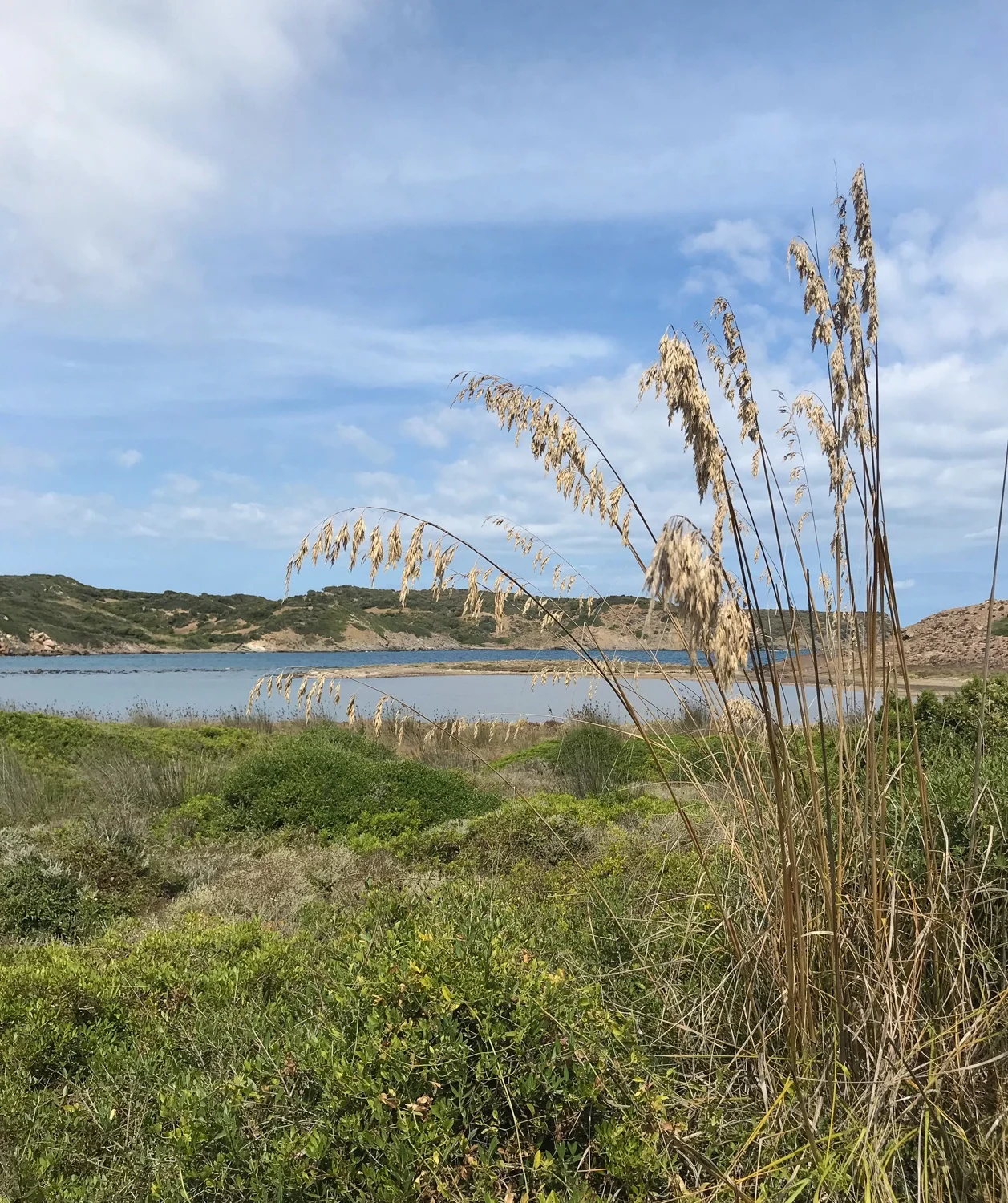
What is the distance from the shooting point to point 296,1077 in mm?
2256

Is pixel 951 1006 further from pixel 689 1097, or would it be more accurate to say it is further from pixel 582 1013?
pixel 582 1013

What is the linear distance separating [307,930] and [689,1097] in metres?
2.72

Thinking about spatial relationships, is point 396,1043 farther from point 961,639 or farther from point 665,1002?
point 961,639

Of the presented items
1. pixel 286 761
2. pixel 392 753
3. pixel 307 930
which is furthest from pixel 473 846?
pixel 392 753

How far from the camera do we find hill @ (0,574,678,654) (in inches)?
2096

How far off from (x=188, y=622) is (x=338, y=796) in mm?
68119

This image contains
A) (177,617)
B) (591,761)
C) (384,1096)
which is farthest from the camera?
(177,617)

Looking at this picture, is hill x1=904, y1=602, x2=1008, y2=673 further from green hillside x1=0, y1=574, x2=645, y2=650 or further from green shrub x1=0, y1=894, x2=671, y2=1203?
green hillside x1=0, y1=574, x2=645, y2=650

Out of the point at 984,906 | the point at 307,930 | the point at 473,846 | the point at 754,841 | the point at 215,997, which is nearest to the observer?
the point at 754,841

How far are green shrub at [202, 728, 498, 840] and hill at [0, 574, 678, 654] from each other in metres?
36.8

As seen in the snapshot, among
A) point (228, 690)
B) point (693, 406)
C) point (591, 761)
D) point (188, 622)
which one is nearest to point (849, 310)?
point (693, 406)

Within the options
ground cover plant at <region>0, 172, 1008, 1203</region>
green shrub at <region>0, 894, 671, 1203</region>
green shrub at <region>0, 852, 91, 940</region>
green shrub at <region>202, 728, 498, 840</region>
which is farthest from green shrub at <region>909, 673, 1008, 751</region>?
green shrub at <region>0, 852, 91, 940</region>

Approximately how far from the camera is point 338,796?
8117mm

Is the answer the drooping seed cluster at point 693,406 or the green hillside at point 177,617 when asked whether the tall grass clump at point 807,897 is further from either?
the green hillside at point 177,617
